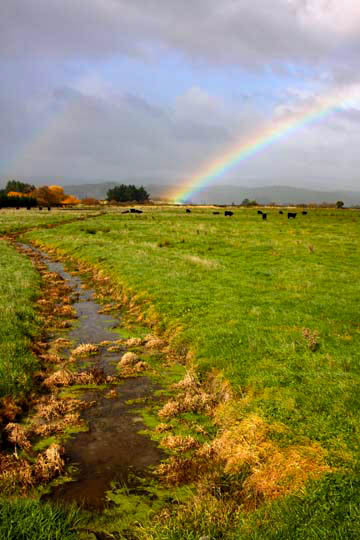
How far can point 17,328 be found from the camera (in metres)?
14.9

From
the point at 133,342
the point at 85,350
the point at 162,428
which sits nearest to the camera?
the point at 162,428

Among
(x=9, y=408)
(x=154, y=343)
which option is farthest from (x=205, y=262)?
(x=9, y=408)

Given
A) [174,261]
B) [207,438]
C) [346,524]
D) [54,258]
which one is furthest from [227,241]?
[346,524]

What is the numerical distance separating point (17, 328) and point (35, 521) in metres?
10.2

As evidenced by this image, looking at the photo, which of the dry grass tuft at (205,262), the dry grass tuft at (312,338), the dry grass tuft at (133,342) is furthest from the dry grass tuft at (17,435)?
the dry grass tuft at (205,262)

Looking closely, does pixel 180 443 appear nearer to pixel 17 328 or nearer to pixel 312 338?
pixel 312 338

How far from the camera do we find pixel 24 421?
30.9ft

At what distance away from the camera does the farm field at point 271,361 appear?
6.05m

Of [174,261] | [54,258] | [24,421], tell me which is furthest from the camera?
[54,258]

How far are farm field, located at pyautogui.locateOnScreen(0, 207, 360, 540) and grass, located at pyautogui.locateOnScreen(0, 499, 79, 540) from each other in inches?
52.8

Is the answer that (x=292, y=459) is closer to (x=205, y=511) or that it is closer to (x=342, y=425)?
(x=342, y=425)

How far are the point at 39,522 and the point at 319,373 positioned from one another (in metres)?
7.83

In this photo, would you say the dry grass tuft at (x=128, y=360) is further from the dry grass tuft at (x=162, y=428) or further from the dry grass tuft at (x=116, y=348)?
the dry grass tuft at (x=162, y=428)

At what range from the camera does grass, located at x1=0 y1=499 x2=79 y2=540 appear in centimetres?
557
